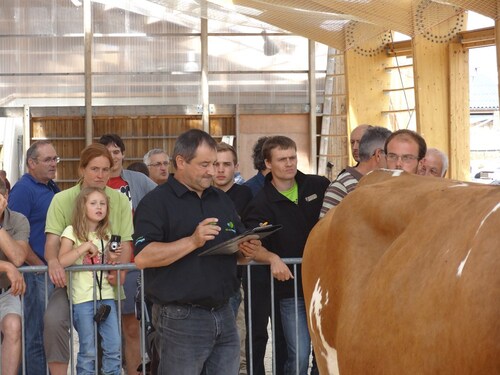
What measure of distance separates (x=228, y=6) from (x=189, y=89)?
664cm

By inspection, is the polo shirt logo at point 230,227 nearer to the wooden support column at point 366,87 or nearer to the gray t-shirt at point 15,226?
the gray t-shirt at point 15,226

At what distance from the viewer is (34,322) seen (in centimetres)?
Result: 600

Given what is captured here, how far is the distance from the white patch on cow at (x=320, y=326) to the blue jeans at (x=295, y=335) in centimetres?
191

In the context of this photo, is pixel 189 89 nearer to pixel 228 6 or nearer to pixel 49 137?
pixel 49 137

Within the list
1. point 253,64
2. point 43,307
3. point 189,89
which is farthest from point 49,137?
point 43,307

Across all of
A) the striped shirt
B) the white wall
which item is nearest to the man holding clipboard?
the striped shirt

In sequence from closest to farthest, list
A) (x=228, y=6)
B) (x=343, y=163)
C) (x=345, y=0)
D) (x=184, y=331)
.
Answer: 1. (x=184, y=331)
2. (x=345, y=0)
3. (x=228, y=6)
4. (x=343, y=163)

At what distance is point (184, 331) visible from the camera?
4406 mm

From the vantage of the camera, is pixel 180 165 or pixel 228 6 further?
pixel 228 6

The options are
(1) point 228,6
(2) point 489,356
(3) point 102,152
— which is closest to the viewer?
(2) point 489,356

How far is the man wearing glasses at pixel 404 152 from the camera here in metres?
4.97

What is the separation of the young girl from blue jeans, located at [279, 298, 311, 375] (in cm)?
100

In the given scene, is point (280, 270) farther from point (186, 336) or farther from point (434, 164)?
point (434, 164)

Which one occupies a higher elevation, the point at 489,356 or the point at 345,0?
the point at 345,0
